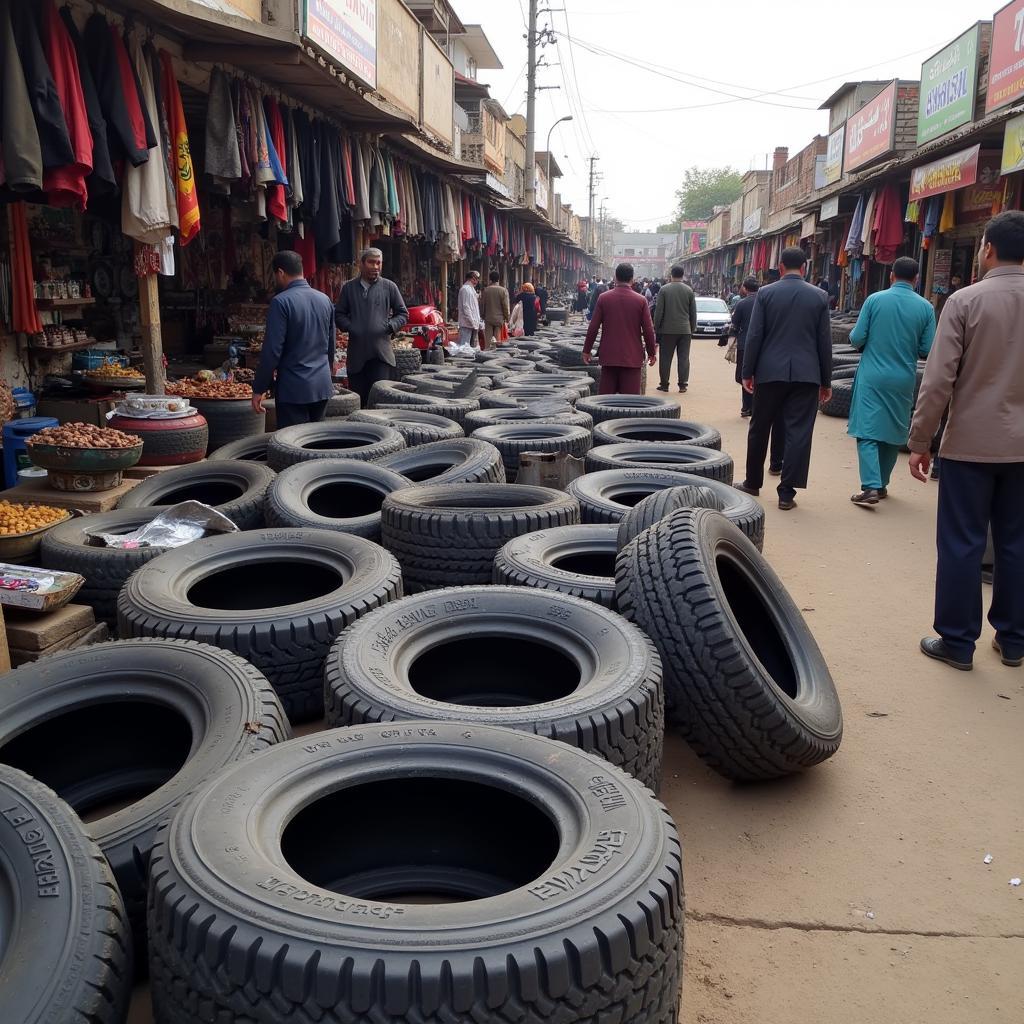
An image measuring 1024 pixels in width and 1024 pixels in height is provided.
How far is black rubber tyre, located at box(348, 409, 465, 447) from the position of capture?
680cm

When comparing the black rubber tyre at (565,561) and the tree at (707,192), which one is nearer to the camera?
the black rubber tyre at (565,561)

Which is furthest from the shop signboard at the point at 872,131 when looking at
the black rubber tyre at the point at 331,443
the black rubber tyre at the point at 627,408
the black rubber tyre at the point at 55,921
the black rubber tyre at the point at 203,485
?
the black rubber tyre at the point at 55,921

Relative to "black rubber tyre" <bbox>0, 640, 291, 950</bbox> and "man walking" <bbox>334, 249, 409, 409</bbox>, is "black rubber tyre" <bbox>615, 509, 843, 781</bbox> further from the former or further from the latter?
"man walking" <bbox>334, 249, 409, 409</bbox>

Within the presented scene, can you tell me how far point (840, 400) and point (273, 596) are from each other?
1049 cm

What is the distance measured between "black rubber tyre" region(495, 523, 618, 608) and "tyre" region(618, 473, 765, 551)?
195mm

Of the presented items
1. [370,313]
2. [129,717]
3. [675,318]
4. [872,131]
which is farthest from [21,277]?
[872,131]

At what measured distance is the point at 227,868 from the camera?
1814 millimetres

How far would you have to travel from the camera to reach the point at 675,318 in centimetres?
1407

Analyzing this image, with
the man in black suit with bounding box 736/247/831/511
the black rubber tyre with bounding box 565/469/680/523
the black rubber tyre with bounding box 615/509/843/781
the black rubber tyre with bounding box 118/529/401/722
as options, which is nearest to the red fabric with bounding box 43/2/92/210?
the black rubber tyre with bounding box 118/529/401/722

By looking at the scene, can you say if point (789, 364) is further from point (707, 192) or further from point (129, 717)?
point (707, 192)

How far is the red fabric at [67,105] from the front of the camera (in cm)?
551

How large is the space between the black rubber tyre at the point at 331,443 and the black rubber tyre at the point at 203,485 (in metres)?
0.27

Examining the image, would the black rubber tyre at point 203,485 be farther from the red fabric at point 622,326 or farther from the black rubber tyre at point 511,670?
the red fabric at point 622,326

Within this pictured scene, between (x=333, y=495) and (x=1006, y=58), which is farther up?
(x=1006, y=58)
